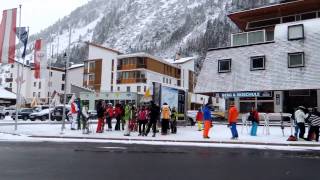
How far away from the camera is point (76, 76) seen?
367 ft

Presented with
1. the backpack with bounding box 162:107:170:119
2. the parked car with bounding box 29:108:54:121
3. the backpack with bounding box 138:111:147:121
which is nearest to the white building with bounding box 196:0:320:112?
the parked car with bounding box 29:108:54:121

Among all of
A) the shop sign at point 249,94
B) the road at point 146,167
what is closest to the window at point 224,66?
the shop sign at point 249,94

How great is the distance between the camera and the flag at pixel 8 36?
2809cm

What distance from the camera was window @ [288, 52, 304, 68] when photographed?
3784 cm

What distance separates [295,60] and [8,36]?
24.0 m

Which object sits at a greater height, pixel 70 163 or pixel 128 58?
pixel 128 58

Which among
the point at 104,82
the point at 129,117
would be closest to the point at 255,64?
the point at 129,117

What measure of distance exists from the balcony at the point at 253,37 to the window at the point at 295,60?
3.14 meters

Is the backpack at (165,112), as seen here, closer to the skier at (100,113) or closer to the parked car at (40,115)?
the skier at (100,113)

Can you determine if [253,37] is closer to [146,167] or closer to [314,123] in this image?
[314,123]

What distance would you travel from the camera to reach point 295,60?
125ft

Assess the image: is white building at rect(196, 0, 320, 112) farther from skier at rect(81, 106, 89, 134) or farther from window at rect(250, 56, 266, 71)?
skier at rect(81, 106, 89, 134)

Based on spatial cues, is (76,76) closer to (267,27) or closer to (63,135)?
(267,27)

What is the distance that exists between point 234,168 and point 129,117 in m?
14.2
